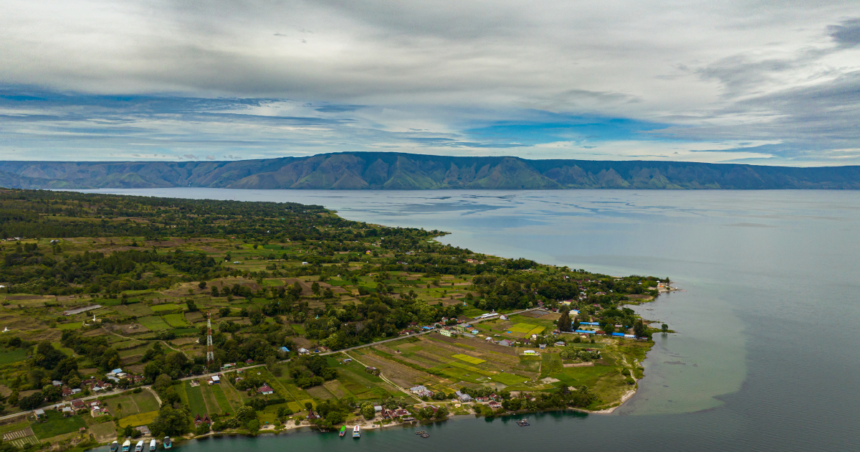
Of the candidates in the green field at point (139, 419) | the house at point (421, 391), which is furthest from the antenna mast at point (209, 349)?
the house at point (421, 391)

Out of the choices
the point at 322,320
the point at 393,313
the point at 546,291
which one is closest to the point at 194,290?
the point at 322,320

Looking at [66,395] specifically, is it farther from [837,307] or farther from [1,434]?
[837,307]

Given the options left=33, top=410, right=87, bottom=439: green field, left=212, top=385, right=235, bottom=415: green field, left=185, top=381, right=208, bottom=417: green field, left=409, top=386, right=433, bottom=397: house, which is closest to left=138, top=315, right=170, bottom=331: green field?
left=185, top=381, right=208, bottom=417: green field

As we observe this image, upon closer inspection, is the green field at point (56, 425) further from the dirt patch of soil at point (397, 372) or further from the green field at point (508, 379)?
the green field at point (508, 379)

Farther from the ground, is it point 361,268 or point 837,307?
point 837,307

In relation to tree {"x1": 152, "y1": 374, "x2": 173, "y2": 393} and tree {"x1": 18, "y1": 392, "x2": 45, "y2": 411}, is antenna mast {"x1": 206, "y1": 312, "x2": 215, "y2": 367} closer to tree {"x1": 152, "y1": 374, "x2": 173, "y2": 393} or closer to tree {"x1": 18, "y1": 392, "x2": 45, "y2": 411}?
tree {"x1": 152, "y1": 374, "x2": 173, "y2": 393}
